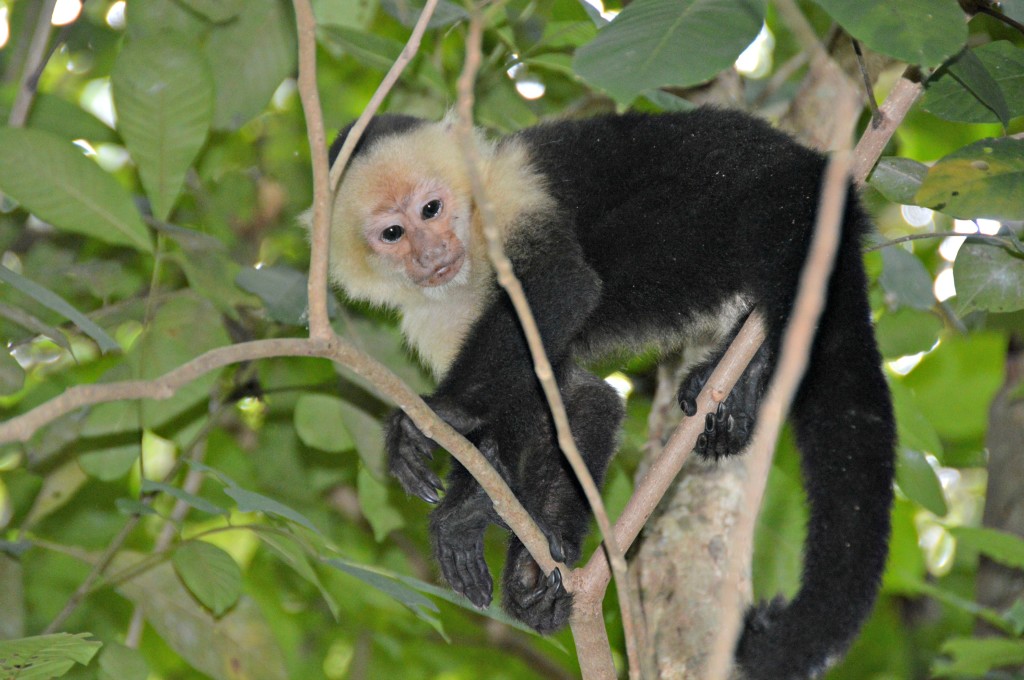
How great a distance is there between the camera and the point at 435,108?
3.75 meters

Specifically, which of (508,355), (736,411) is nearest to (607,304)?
(508,355)

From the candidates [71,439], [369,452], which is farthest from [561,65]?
[71,439]

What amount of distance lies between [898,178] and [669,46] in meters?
0.89

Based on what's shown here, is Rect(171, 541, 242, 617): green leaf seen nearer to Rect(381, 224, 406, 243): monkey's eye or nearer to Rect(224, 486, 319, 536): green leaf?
Rect(224, 486, 319, 536): green leaf

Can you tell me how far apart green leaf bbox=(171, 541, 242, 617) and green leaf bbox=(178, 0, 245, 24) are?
155cm

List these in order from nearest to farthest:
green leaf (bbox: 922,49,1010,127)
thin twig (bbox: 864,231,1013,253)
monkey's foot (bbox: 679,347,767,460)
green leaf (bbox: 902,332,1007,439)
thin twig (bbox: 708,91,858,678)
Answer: thin twig (bbox: 708,91,858,678)
green leaf (bbox: 922,49,1010,127)
thin twig (bbox: 864,231,1013,253)
monkey's foot (bbox: 679,347,767,460)
green leaf (bbox: 902,332,1007,439)

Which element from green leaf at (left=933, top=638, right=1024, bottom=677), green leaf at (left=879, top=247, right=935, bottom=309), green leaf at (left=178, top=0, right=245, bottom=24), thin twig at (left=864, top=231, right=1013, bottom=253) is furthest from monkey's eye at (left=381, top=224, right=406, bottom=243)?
green leaf at (left=933, top=638, right=1024, bottom=677)

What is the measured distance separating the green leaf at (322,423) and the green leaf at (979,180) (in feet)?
5.91

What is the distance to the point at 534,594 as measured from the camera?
2443mm

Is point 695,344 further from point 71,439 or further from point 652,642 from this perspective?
point 71,439

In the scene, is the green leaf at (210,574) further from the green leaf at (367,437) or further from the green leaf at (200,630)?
the green leaf at (367,437)

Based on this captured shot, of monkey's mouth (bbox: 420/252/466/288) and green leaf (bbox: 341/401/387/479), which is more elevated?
monkey's mouth (bbox: 420/252/466/288)

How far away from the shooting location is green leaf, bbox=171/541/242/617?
8.35 feet

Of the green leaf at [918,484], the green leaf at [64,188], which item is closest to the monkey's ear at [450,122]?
the green leaf at [64,188]
